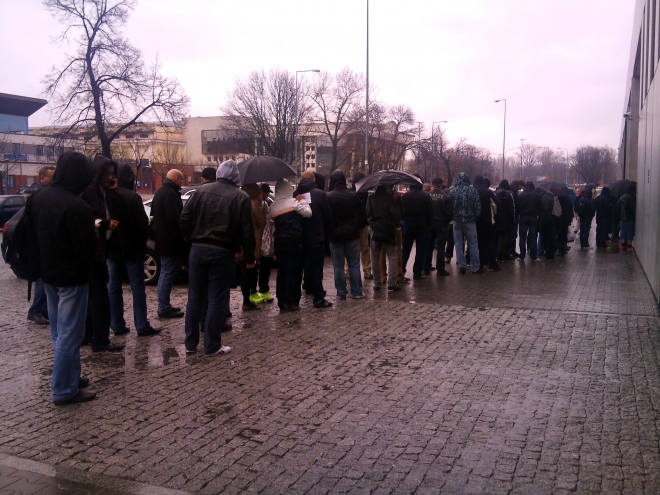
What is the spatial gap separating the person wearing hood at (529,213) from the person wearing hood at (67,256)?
40.3 ft

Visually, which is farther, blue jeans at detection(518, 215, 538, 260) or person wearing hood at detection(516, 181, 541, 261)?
blue jeans at detection(518, 215, 538, 260)

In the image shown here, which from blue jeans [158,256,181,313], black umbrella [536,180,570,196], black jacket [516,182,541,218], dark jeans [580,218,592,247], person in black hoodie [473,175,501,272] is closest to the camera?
blue jeans [158,256,181,313]

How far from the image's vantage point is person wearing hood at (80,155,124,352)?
6.93 m

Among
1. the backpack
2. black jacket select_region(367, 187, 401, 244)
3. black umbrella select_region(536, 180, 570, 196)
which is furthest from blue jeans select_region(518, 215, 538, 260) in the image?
black jacket select_region(367, 187, 401, 244)

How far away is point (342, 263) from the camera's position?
10312mm

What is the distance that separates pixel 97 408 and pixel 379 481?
101 inches

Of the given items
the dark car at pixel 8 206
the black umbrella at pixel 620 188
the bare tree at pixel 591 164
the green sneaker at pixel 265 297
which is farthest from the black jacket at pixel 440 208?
the bare tree at pixel 591 164

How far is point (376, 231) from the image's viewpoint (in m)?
10.8

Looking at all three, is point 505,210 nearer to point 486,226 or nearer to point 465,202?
point 486,226

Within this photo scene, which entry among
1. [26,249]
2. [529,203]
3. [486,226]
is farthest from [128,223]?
[529,203]

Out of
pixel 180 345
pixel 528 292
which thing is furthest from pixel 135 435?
pixel 528 292

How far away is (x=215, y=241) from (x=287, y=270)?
253cm

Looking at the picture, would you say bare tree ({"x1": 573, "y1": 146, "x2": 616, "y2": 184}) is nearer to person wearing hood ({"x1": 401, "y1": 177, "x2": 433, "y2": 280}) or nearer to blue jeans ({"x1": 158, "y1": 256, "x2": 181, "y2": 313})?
person wearing hood ({"x1": 401, "y1": 177, "x2": 433, "y2": 280})

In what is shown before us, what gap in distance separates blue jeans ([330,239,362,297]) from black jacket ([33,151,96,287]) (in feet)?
17.5
